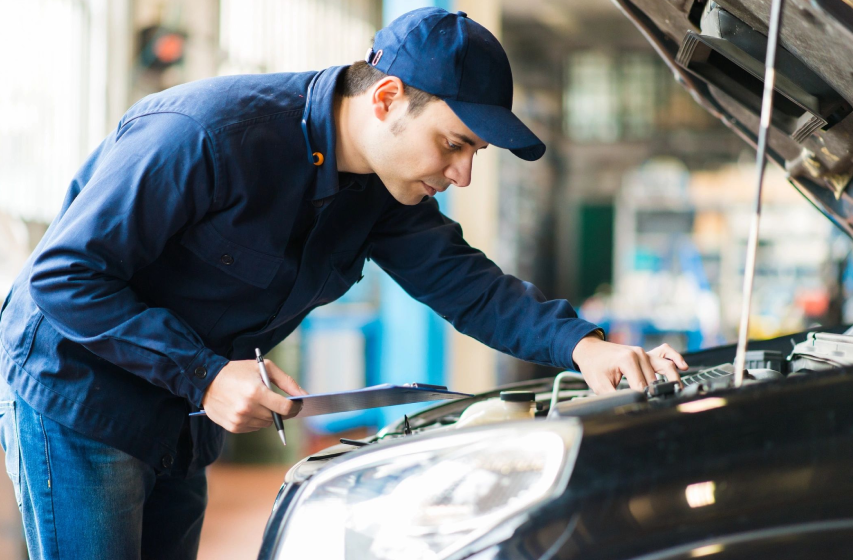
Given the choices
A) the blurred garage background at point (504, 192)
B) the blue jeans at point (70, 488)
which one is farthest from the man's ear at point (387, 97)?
the blurred garage background at point (504, 192)

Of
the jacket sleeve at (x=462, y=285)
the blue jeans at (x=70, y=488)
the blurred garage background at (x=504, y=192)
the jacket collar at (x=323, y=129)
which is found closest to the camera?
the blue jeans at (x=70, y=488)

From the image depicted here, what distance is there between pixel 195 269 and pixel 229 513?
2877 millimetres

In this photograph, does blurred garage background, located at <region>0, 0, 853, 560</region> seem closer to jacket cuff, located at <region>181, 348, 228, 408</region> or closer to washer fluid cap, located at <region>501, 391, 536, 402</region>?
jacket cuff, located at <region>181, 348, 228, 408</region>

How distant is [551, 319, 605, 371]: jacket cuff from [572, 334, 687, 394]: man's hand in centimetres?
1

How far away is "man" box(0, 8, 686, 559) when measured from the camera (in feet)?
3.62

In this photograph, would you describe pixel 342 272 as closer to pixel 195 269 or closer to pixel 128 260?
pixel 195 269

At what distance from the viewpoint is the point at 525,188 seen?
9.33 metres

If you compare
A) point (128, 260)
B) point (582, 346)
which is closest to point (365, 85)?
point (128, 260)

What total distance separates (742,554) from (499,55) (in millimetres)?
818

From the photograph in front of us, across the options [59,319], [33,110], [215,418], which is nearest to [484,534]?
[215,418]

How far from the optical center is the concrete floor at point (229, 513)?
2598 millimetres

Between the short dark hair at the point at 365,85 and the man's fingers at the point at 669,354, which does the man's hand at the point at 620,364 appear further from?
the short dark hair at the point at 365,85

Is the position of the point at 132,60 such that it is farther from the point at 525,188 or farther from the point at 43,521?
the point at 525,188

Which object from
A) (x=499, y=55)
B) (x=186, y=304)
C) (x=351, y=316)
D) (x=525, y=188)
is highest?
(x=499, y=55)
